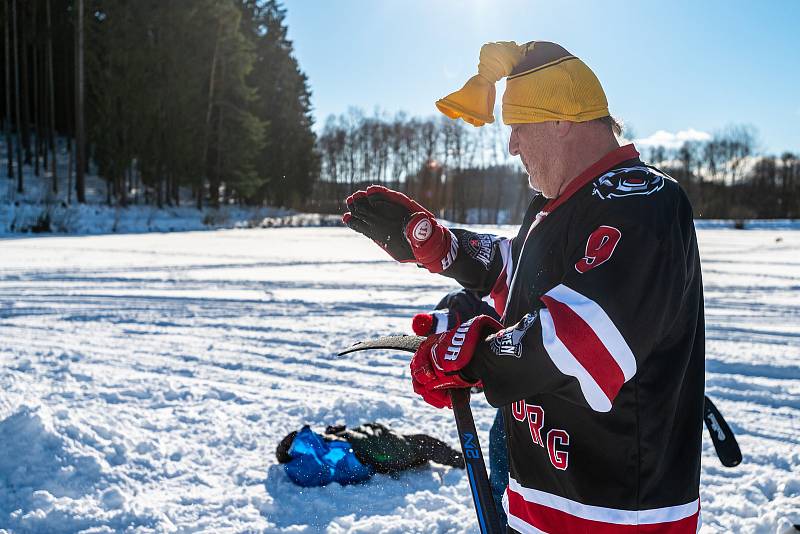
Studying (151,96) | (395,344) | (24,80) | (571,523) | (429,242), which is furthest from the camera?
(24,80)

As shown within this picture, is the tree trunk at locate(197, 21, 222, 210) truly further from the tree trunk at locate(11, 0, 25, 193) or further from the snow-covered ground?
the snow-covered ground

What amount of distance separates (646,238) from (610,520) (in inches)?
25.8

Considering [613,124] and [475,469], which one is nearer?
[613,124]

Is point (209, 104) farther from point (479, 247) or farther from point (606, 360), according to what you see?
point (606, 360)

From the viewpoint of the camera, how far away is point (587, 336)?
1181mm

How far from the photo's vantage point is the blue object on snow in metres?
3.14

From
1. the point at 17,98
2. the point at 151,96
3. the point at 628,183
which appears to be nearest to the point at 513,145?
the point at 628,183

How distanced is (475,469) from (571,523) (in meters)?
0.36

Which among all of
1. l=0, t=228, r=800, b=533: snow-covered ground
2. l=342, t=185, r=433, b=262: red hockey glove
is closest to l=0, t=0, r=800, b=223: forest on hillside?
l=0, t=228, r=800, b=533: snow-covered ground

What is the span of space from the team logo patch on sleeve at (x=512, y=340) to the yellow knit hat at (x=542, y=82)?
1.74 feet

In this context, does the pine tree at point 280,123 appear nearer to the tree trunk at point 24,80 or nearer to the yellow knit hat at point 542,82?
the tree trunk at point 24,80

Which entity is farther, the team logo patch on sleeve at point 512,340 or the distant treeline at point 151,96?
the distant treeline at point 151,96

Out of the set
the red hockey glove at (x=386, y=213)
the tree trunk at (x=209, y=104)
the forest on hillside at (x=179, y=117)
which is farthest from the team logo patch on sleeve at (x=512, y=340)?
the tree trunk at (x=209, y=104)

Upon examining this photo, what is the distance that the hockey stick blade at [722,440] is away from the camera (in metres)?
1.79
